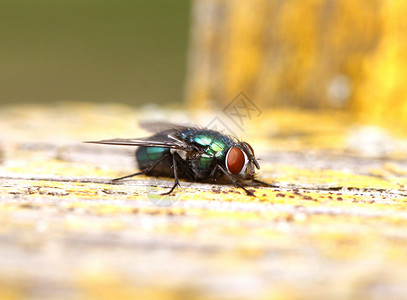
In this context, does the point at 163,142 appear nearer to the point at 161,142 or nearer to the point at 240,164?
the point at 161,142

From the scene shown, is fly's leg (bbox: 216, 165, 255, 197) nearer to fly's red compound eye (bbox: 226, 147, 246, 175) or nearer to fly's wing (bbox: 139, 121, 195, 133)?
fly's red compound eye (bbox: 226, 147, 246, 175)

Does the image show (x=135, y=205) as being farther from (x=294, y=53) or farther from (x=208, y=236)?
(x=294, y=53)

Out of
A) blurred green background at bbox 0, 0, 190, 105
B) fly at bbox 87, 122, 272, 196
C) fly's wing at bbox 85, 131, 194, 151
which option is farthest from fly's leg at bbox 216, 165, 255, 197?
blurred green background at bbox 0, 0, 190, 105

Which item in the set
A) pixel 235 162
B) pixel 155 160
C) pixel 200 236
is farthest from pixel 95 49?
pixel 200 236

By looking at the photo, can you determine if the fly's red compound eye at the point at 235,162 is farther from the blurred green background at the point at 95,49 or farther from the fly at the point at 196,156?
the blurred green background at the point at 95,49

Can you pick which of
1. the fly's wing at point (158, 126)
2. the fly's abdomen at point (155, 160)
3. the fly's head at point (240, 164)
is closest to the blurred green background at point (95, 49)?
the fly's wing at point (158, 126)

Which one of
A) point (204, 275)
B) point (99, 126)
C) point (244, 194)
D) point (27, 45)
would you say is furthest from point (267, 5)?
point (27, 45)

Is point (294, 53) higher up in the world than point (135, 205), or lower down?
higher up
